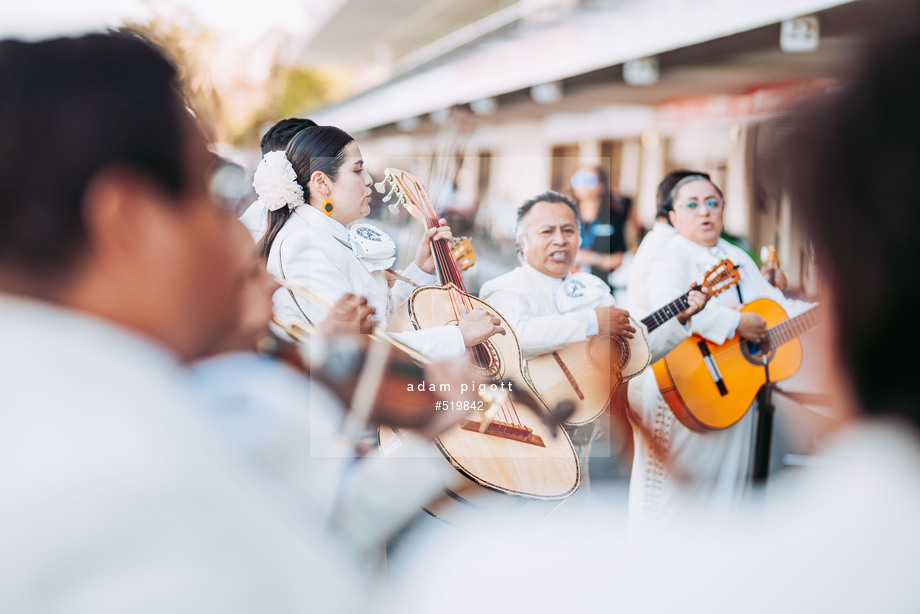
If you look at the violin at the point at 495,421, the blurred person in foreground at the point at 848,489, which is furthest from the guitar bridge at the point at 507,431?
the blurred person in foreground at the point at 848,489

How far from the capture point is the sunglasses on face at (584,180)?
1.76 meters

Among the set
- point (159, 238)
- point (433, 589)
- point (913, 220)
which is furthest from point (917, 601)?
point (159, 238)

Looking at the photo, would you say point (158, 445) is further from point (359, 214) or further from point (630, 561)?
point (359, 214)

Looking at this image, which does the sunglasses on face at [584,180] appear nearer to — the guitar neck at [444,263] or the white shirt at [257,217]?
the guitar neck at [444,263]

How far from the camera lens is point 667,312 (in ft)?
7.09

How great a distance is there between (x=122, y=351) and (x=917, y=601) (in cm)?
86

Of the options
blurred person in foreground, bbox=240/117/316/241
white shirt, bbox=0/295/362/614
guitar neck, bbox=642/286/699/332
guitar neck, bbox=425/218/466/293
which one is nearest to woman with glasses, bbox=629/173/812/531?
guitar neck, bbox=642/286/699/332

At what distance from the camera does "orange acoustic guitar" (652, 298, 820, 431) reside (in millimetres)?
2236

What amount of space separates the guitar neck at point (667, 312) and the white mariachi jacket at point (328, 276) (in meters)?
0.81

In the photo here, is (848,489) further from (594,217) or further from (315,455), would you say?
(594,217)

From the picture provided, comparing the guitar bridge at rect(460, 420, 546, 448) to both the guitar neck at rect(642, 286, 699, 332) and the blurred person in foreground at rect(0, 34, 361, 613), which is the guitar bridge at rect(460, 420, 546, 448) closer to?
the guitar neck at rect(642, 286, 699, 332)

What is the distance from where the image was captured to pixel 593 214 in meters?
1.82

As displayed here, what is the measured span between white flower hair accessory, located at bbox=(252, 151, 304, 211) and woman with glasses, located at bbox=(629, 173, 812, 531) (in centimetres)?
118

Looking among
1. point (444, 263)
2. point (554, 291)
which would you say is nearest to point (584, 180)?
point (554, 291)
